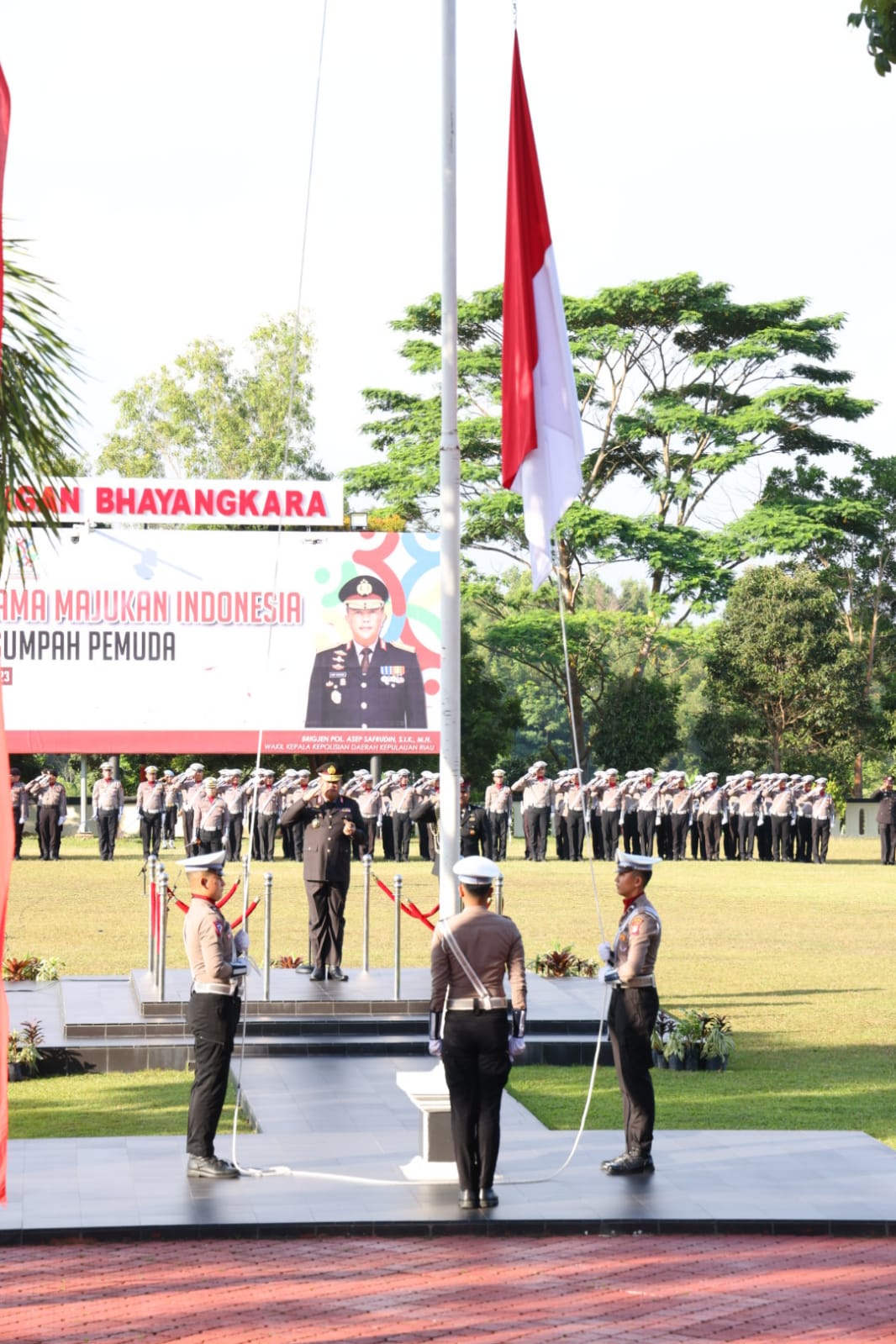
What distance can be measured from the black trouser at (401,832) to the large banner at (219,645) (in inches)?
157

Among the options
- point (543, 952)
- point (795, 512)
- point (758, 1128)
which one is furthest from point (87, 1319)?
point (795, 512)

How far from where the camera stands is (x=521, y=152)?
1070 cm

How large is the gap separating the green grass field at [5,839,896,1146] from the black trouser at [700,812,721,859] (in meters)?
1.59

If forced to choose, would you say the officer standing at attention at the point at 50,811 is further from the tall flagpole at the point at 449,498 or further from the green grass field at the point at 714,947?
the tall flagpole at the point at 449,498

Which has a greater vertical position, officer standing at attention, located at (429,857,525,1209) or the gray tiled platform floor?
officer standing at attention, located at (429,857,525,1209)

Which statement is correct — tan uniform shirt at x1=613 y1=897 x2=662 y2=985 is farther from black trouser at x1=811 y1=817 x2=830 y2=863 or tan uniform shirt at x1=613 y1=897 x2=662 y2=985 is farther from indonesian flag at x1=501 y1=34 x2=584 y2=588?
black trouser at x1=811 y1=817 x2=830 y2=863

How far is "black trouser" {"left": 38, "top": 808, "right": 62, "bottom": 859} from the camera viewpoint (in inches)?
1252

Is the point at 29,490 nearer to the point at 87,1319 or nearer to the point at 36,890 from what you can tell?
the point at 87,1319

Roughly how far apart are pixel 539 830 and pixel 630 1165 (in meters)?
24.4

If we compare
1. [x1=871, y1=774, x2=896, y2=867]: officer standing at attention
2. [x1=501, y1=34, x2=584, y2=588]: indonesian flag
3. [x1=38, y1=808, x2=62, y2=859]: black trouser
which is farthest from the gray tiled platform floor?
[x1=871, y1=774, x2=896, y2=867]: officer standing at attention

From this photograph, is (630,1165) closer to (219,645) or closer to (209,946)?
(209,946)

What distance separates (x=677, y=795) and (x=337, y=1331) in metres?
28.1

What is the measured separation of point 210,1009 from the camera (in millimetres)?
9531

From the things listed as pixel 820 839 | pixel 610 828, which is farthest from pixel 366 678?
pixel 820 839
